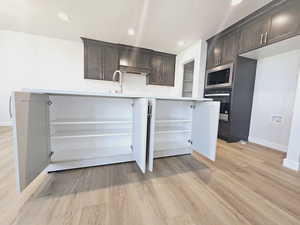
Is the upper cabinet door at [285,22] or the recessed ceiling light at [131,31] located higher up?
the recessed ceiling light at [131,31]

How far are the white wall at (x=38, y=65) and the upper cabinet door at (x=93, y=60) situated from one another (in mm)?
263

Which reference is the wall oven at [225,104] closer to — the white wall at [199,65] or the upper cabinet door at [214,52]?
the white wall at [199,65]

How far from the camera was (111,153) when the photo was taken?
1492 millimetres

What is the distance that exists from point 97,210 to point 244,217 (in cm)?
102

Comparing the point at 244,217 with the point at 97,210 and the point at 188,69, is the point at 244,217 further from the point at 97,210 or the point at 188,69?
the point at 188,69

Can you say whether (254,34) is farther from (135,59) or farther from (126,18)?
(135,59)

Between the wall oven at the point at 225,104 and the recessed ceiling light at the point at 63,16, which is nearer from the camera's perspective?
the recessed ceiling light at the point at 63,16

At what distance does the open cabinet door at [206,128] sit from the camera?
4.63 feet

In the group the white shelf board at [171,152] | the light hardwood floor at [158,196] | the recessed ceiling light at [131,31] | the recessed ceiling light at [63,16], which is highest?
the recessed ceiling light at [131,31]

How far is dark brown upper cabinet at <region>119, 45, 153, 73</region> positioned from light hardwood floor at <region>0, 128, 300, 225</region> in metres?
2.81

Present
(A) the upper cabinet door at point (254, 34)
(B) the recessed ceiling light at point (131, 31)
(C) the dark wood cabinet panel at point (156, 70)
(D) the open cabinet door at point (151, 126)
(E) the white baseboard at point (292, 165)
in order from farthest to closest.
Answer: (C) the dark wood cabinet panel at point (156, 70), (B) the recessed ceiling light at point (131, 31), (A) the upper cabinet door at point (254, 34), (E) the white baseboard at point (292, 165), (D) the open cabinet door at point (151, 126)

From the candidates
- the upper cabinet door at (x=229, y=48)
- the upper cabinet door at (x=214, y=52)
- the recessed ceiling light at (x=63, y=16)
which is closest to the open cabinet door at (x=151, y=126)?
the upper cabinet door at (x=229, y=48)

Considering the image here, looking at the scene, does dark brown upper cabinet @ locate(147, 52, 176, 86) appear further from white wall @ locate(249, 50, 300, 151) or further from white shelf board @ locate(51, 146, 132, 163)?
white shelf board @ locate(51, 146, 132, 163)

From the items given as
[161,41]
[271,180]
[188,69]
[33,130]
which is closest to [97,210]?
[33,130]
